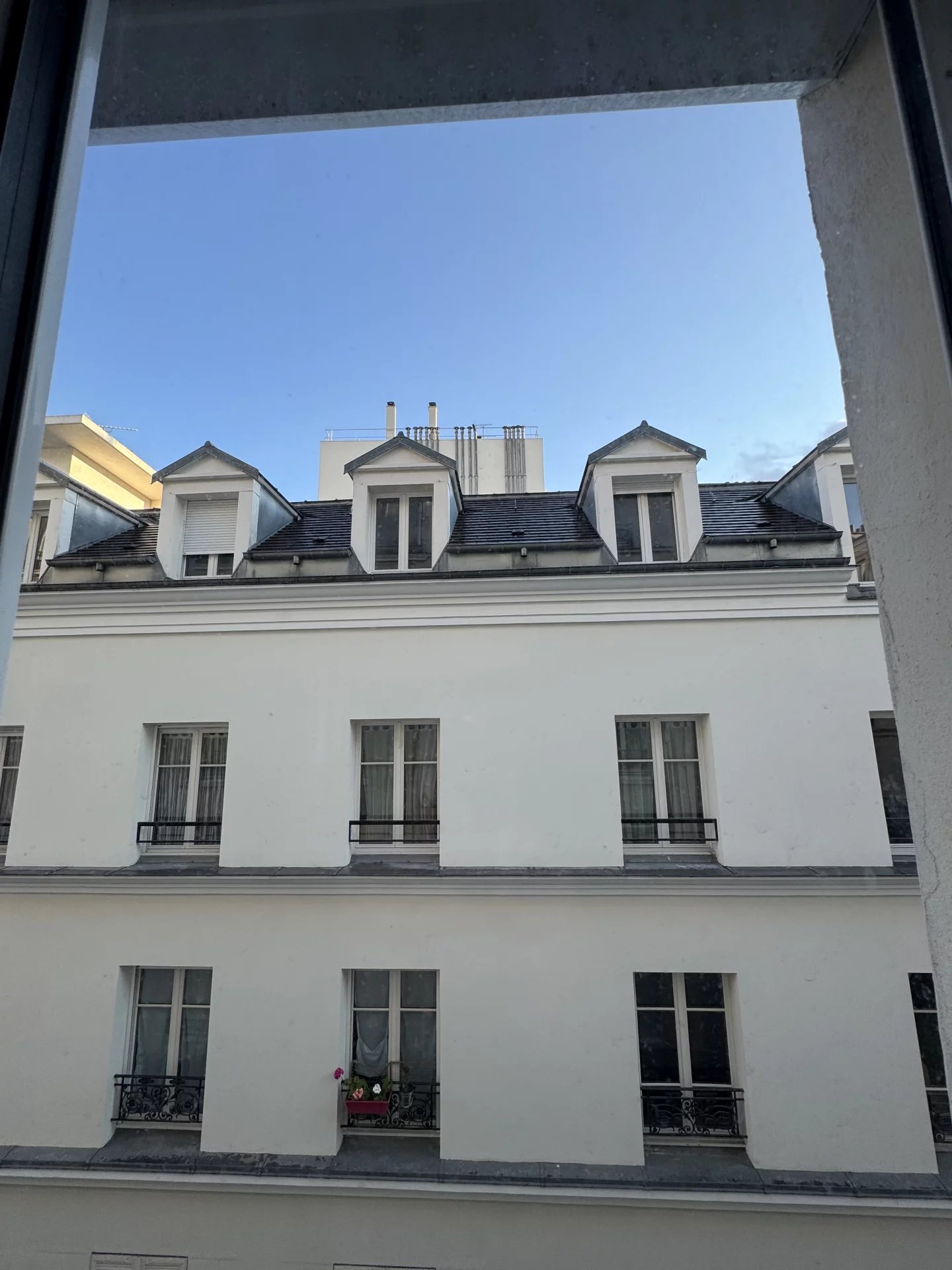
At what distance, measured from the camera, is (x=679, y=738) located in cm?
299

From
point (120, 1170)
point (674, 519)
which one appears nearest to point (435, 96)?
point (674, 519)

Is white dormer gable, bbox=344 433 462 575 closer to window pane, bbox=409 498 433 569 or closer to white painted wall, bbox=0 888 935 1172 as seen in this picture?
window pane, bbox=409 498 433 569

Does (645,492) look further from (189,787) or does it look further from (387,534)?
A: (189,787)

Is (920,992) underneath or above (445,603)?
underneath

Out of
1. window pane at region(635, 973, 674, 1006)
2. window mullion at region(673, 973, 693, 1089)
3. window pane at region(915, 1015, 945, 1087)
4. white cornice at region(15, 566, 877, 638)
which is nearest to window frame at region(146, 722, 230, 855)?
white cornice at region(15, 566, 877, 638)

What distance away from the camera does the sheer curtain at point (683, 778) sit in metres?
2.91

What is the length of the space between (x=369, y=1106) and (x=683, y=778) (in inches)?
76.5

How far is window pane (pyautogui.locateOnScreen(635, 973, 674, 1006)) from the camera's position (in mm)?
2713

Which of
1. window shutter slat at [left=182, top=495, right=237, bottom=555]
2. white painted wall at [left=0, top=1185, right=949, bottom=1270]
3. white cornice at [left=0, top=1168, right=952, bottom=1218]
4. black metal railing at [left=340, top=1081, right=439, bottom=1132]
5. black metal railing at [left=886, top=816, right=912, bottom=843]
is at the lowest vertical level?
white painted wall at [left=0, top=1185, right=949, bottom=1270]

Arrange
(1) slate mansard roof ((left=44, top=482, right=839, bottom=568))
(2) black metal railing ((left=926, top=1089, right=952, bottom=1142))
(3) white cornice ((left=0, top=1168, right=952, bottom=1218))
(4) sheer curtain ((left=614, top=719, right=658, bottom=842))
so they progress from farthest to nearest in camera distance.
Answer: (1) slate mansard roof ((left=44, top=482, right=839, bottom=568)) → (4) sheer curtain ((left=614, top=719, right=658, bottom=842)) → (2) black metal railing ((left=926, top=1089, right=952, bottom=1142)) → (3) white cornice ((left=0, top=1168, right=952, bottom=1218))

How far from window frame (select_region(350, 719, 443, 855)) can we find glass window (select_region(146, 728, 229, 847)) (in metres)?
0.63

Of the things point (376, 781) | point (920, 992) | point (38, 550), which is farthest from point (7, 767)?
point (920, 992)

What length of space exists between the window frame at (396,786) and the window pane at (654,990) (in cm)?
104

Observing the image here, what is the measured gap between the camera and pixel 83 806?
116 inches
